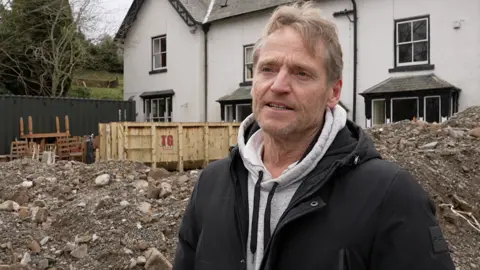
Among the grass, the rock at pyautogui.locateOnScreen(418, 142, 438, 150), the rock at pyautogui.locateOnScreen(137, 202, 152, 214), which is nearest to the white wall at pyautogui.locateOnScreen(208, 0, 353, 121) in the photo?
the rock at pyautogui.locateOnScreen(418, 142, 438, 150)

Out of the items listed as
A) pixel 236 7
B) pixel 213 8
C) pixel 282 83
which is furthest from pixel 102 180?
pixel 213 8

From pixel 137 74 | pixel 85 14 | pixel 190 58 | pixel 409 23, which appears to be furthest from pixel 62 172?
pixel 85 14

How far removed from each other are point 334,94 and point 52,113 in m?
17.3

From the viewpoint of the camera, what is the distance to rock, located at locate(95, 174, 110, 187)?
27.7 feet

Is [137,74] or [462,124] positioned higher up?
[137,74]

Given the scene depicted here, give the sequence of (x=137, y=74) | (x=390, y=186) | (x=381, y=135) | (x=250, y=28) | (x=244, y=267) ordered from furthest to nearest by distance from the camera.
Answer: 1. (x=137, y=74)
2. (x=250, y=28)
3. (x=381, y=135)
4. (x=244, y=267)
5. (x=390, y=186)

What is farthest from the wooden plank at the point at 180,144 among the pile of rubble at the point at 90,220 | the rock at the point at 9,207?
the rock at the point at 9,207

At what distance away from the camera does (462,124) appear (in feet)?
36.3

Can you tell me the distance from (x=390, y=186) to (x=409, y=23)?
1577 centimetres

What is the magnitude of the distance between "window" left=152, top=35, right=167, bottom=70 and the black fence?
4.14 metres

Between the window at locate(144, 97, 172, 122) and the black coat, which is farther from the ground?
the window at locate(144, 97, 172, 122)

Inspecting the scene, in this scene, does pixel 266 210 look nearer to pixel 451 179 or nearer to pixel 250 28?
pixel 451 179

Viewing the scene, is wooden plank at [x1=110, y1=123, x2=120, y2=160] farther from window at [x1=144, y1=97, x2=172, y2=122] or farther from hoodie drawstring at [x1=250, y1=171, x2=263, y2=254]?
hoodie drawstring at [x1=250, y1=171, x2=263, y2=254]

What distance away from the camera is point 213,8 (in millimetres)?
22984
